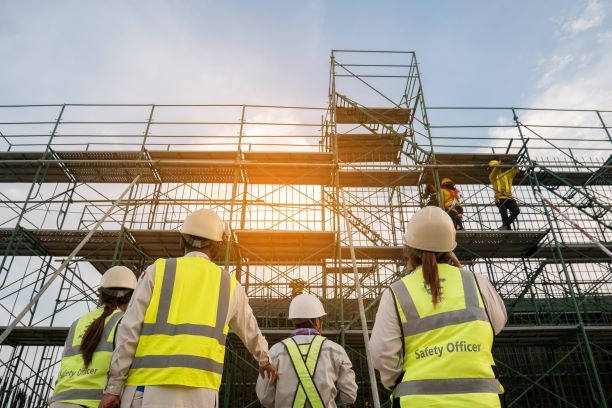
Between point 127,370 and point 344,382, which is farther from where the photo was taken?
point 344,382

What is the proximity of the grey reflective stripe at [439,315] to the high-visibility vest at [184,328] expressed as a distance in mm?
1138

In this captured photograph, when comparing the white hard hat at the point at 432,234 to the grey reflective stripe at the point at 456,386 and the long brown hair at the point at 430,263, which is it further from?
the grey reflective stripe at the point at 456,386

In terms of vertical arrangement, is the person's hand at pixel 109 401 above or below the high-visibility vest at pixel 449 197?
below

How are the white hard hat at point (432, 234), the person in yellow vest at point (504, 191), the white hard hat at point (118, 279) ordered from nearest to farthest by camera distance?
the white hard hat at point (432, 234)
the white hard hat at point (118, 279)
the person in yellow vest at point (504, 191)

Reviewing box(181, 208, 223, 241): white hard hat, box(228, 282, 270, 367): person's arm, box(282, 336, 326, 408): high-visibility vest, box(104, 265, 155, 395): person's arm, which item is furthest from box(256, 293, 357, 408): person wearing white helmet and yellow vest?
box(104, 265, 155, 395): person's arm

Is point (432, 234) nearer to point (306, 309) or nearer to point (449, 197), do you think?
point (306, 309)

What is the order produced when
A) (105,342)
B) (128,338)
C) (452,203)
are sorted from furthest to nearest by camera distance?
(452,203) < (105,342) < (128,338)

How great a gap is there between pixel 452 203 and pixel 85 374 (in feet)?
31.5

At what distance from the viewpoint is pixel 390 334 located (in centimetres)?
221

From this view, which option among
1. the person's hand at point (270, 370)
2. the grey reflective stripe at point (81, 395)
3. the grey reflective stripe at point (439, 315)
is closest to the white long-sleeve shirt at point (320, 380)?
the person's hand at point (270, 370)

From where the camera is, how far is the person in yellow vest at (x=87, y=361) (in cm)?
331

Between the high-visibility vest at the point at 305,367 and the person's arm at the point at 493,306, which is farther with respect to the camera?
the high-visibility vest at the point at 305,367

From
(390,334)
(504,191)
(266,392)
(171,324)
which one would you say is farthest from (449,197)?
(171,324)

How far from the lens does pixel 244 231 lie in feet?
33.4
